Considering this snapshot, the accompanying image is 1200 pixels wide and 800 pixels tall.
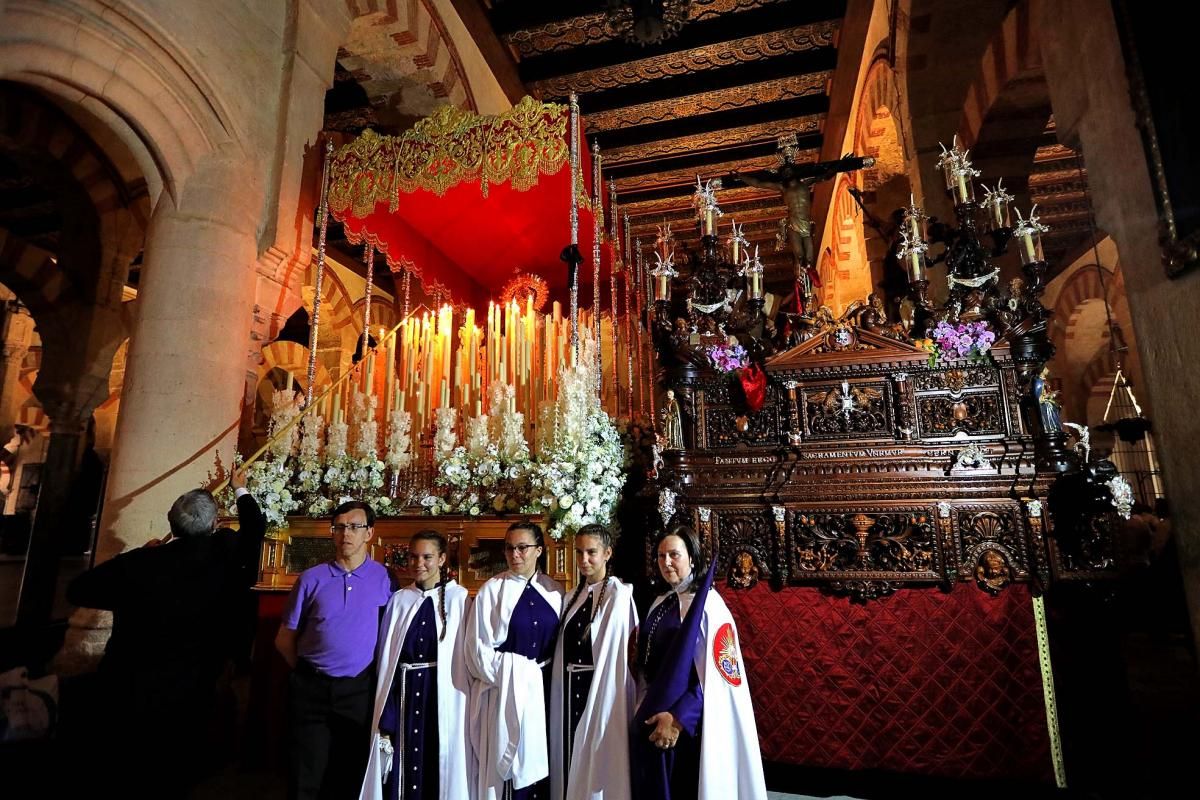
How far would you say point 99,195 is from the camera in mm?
6500

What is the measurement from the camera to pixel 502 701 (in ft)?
7.78

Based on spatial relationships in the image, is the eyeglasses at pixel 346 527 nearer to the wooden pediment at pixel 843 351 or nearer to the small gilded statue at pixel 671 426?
the small gilded statue at pixel 671 426

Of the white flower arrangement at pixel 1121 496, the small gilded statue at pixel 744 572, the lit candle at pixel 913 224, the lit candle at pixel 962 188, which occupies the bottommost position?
the small gilded statue at pixel 744 572

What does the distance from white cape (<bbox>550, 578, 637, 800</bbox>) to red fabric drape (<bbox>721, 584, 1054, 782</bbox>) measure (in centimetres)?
128

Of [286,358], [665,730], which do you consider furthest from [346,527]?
[286,358]

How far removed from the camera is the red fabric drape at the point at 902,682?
295 centimetres

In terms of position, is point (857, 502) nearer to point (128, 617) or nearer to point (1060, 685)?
point (1060, 685)

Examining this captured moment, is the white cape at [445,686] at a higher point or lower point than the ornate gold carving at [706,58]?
lower

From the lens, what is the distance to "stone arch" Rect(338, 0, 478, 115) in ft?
19.3

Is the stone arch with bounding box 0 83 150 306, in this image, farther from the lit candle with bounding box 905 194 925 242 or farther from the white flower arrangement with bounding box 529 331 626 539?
the lit candle with bounding box 905 194 925 242

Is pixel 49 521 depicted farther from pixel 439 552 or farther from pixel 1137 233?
pixel 1137 233

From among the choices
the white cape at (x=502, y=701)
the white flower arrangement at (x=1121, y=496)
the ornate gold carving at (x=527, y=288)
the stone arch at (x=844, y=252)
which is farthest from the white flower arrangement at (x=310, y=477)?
the stone arch at (x=844, y=252)

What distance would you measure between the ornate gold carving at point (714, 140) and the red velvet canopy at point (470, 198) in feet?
9.69

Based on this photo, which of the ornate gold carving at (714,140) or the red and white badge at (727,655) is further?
the ornate gold carving at (714,140)
